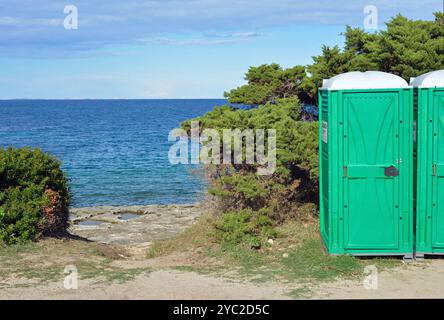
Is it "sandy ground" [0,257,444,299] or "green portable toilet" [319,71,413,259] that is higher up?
"green portable toilet" [319,71,413,259]

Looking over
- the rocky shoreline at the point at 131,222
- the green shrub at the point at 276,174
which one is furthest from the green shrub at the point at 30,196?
the rocky shoreline at the point at 131,222

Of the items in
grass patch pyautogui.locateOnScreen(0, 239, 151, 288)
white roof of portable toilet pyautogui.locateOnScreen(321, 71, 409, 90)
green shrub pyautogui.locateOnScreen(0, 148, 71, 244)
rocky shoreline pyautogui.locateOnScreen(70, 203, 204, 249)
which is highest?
white roof of portable toilet pyautogui.locateOnScreen(321, 71, 409, 90)

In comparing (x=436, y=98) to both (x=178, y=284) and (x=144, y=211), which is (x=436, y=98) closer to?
(x=178, y=284)

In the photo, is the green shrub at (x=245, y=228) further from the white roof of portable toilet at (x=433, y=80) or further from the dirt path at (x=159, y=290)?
the white roof of portable toilet at (x=433, y=80)

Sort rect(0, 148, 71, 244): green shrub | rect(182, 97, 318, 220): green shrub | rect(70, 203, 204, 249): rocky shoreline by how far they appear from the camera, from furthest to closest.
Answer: rect(70, 203, 204, 249): rocky shoreline
rect(182, 97, 318, 220): green shrub
rect(0, 148, 71, 244): green shrub

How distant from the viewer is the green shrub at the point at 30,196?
31.9 ft

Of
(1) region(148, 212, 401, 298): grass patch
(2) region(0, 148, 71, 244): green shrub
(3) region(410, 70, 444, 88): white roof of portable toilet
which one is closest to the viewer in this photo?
(1) region(148, 212, 401, 298): grass patch

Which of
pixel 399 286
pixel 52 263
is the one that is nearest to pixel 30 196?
pixel 52 263

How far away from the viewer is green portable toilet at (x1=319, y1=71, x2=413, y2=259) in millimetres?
8227

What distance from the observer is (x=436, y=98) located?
8.18 meters

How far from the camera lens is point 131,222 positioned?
20.5 metres

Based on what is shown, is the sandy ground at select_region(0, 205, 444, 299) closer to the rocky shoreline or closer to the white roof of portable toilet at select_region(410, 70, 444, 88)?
the white roof of portable toilet at select_region(410, 70, 444, 88)

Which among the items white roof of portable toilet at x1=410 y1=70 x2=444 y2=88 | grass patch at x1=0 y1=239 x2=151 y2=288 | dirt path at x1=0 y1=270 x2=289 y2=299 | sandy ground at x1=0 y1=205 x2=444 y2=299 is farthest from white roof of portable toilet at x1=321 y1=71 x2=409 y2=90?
grass patch at x1=0 y1=239 x2=151 y2=288

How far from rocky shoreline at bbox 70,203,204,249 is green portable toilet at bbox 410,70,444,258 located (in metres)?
8.11
